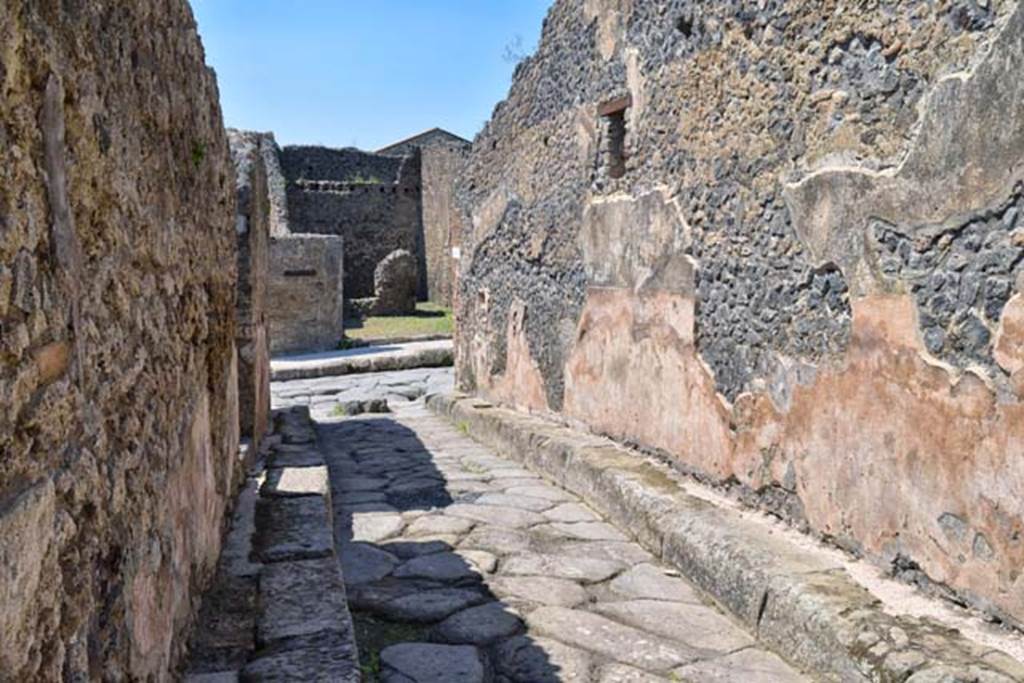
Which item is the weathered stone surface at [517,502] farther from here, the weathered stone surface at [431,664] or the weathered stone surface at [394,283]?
the weathered stone surface at [394,283]

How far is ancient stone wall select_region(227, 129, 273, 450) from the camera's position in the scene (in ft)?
14.4

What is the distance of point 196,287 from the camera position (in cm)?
238

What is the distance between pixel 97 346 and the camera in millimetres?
1217

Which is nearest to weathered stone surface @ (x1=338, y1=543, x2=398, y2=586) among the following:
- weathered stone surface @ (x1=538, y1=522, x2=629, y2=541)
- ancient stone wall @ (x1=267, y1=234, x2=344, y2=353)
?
weathered stone surface @ (x1=538, y1=522, x2=629, y2=541)

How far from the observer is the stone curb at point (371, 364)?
9086 mm

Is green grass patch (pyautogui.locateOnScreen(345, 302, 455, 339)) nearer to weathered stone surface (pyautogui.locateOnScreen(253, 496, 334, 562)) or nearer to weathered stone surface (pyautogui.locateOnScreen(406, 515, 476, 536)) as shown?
weathered stone surface (pyautogui.locateOnScreen(406, 515, 476, 536))

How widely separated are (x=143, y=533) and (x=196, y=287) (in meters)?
1.04

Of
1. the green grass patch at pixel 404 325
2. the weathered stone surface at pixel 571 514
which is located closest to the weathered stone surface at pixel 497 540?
the weathered stone surface at pixel 571 514

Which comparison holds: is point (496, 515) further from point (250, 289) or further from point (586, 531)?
point (250, 289)

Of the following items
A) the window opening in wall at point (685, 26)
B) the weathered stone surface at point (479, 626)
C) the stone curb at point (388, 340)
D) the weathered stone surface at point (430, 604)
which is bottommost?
the weathered stone surface at point (479, 626)

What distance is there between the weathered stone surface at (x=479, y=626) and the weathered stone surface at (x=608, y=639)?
0.07 metres

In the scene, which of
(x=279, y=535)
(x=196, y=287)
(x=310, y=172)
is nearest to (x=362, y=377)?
(x=279, y=535)

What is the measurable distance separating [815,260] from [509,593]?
140 cm

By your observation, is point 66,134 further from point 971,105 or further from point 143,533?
point 971,105
